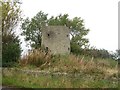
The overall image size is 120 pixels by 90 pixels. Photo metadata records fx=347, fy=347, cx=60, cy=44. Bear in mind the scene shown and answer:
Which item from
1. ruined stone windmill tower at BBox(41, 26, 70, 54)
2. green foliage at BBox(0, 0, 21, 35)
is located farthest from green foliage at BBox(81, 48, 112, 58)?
green foliage at BBox(0, 0, 21, 35)

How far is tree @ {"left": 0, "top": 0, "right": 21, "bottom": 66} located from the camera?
62.8 ft

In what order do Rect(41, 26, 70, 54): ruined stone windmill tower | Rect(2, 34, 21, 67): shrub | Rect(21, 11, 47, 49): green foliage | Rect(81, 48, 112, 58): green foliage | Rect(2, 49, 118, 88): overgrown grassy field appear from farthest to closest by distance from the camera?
1. Rect(21, 11, 47, 49): green foliage
2. Rect(81, 48, 112, 58): green foliage
3. Rect(41, 26, 70, 54): ruined stone windmill tower
4. Rect(2, 34, 21, 67): shrub
5. Rect(2, 49, 118, 88): overgrown grassy field

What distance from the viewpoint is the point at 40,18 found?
4344cm

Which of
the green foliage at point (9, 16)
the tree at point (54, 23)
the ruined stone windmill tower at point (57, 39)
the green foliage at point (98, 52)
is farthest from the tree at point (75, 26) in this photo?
the green foliage at point (9, 16)

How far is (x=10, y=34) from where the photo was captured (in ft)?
69.9

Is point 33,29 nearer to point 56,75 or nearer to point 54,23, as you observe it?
point 54,23

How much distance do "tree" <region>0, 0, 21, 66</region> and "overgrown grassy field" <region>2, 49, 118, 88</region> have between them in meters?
0.66

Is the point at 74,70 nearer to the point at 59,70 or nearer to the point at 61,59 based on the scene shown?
the point at 59,70

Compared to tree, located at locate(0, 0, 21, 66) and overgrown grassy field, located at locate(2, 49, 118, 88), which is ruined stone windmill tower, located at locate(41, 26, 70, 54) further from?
overgrown grassy field, located at locate(2, 49, 118, 88)

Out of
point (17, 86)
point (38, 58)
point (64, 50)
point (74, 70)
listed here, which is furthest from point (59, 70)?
point (64, 50)

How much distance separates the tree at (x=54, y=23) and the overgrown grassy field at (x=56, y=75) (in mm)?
19945

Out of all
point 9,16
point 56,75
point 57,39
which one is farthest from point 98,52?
point 56,75

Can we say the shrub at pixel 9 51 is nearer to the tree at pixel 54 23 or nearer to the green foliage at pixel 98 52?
the green foliage at pixel 98 52

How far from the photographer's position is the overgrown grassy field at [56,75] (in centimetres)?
1346
